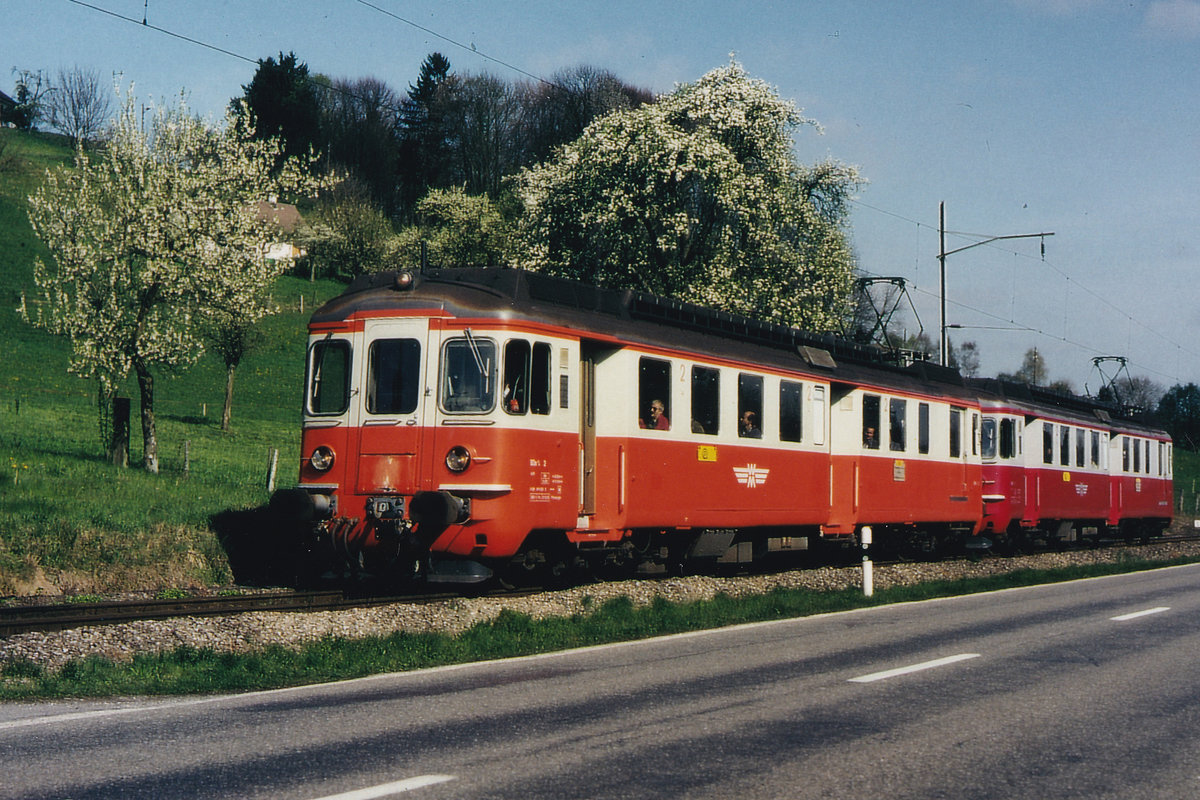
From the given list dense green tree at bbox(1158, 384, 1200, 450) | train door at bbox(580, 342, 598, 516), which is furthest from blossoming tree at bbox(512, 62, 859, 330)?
dense green tree at bbox(1158, 384, 1200, 450)

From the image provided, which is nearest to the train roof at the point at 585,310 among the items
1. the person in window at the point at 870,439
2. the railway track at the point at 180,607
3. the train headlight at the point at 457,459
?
Result: the person in window at the point at 870,439

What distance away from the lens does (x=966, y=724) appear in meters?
7.48

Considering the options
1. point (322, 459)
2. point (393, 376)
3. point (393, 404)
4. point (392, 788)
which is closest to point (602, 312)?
point (393, 376)

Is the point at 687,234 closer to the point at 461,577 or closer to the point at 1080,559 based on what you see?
the point at 1080,559

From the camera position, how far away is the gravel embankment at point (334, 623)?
11.0 metres

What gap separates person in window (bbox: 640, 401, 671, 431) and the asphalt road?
5.42 metres

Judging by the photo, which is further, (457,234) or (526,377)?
(457,234)

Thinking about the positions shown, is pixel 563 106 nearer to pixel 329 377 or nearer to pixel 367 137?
pixel 367 137

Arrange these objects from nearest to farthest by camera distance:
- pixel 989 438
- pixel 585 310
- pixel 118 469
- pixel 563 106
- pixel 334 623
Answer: pixel 334 623
pixel 585 310
pixel 118 469
pixel 989 438
pixel 563 106

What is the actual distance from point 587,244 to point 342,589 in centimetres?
2194

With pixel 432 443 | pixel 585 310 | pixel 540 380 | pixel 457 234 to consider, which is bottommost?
pixel 432 443

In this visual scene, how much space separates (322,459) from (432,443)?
155 cm

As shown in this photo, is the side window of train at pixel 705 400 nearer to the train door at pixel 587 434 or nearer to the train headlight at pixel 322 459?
the train door at pixel 587 434

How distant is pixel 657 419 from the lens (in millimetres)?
16703
